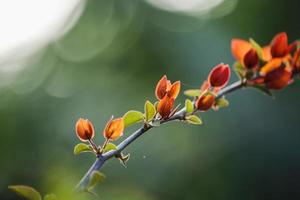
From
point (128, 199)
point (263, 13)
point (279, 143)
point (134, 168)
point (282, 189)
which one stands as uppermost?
point (263, 13)

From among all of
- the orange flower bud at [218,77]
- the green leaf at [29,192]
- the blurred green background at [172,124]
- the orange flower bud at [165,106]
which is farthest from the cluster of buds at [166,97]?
the blurred green background at [172,124]

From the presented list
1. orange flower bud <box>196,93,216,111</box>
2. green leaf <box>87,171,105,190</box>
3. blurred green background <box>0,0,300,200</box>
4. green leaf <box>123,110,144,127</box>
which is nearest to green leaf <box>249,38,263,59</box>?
orange flower bud <box>196,93,216,111</box>

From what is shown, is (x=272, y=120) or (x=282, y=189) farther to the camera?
(x=272, y=120)

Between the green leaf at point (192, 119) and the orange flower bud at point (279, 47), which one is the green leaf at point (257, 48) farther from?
the green leaf at point (192, 119)

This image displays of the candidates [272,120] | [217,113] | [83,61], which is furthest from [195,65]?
[83,61]

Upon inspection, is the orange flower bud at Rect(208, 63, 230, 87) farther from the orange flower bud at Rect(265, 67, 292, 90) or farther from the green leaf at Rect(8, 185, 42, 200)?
the green leaf at Rect(8, 185, 42, 200)

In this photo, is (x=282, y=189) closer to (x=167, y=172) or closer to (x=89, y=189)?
(x=167, y=172)
